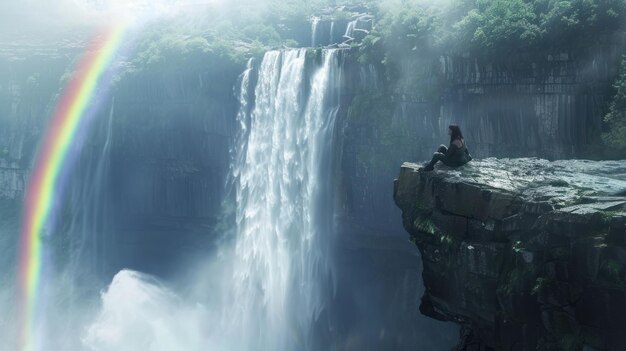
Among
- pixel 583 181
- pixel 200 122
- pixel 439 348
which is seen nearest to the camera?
pixel 583 181

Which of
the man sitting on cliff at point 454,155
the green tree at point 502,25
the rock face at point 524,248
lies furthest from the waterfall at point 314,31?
the man sitting on cliff at point 454,155

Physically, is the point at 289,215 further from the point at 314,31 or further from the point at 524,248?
the point at 524,248

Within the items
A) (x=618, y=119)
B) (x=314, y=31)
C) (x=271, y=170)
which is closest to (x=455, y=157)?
(x=618, y=119)

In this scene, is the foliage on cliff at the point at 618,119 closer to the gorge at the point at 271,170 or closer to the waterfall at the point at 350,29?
the gorge at the point at 271,170

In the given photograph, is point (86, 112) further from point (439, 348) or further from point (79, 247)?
point (439, 348)

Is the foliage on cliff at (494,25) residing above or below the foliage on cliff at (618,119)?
above

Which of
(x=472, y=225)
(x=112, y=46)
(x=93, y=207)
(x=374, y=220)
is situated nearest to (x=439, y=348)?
(x=374, y=220)
